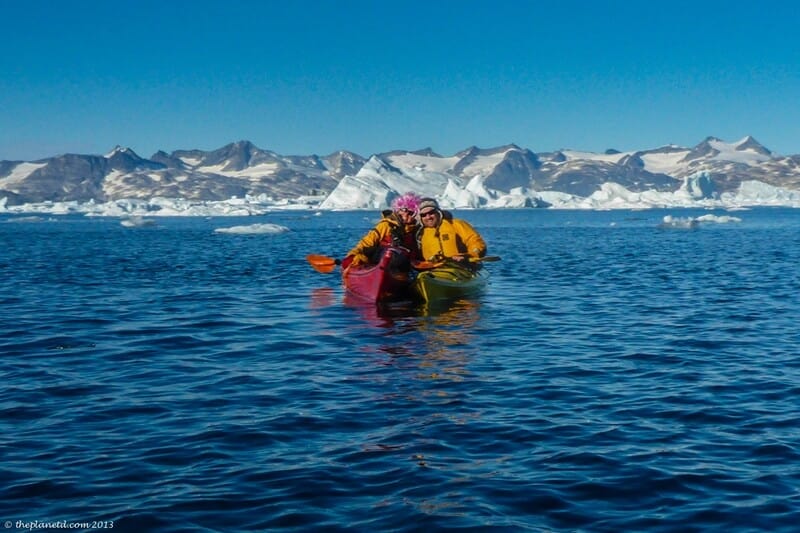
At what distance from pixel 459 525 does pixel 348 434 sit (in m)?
2.56

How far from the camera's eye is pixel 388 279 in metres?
19.6

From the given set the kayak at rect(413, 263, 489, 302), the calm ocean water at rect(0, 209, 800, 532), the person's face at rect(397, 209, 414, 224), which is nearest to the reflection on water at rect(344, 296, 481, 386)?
the calm ocean water at rect(0, 209, 800, 532)

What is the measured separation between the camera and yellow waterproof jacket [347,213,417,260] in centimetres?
2079

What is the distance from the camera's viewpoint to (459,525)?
6.65m

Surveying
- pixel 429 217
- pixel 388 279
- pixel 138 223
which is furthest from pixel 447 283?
pixel 138 223

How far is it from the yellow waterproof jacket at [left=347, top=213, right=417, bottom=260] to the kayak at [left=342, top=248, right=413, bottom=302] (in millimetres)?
698

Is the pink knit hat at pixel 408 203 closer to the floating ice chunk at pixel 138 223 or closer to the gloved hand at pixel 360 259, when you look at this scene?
the gloved hand at pixel 360 259

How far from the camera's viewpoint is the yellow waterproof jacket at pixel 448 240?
2069cm

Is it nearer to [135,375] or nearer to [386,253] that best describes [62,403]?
[135,375]

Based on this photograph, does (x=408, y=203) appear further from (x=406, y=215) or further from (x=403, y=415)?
(x=403, y=415)

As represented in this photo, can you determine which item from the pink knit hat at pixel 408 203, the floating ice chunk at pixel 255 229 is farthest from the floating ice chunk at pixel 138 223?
the pink knit hat at pixel 408 203

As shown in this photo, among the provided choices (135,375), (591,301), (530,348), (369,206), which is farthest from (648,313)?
(369,206)

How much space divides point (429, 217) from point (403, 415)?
11.1m

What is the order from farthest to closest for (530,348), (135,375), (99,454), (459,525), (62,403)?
(530,348)
(135,375)
(62,403)
(99,454)
(459,525)
